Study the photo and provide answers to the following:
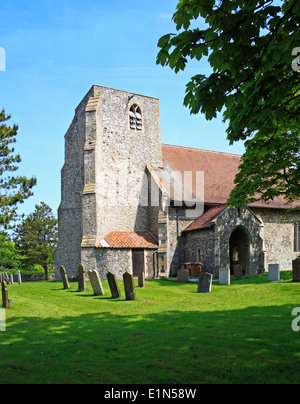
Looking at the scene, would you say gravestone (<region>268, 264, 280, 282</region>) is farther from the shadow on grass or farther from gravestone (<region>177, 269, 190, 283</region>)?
the shadow on grass

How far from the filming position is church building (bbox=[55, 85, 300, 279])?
2384cm

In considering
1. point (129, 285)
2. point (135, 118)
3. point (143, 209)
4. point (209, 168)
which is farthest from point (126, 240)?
point (129, 285)

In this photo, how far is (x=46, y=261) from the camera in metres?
45.2

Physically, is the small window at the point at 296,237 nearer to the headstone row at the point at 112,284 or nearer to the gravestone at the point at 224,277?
the gravestone at the point at 224,277

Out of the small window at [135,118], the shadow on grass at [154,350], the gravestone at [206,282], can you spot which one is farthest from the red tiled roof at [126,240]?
the shadow on grass at [154,350]

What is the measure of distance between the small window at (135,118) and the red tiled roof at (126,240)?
8.12 metres

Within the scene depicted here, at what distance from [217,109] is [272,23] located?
Result: 4.59 ft

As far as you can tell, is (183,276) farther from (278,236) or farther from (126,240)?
(278,236)

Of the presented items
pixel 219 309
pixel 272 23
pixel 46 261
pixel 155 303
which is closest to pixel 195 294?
pixel 155 303

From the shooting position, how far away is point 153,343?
7.16 meters

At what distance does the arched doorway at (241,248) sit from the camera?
24406 millimetres

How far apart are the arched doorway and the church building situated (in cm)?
7

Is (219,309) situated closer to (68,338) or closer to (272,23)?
(68,338)
